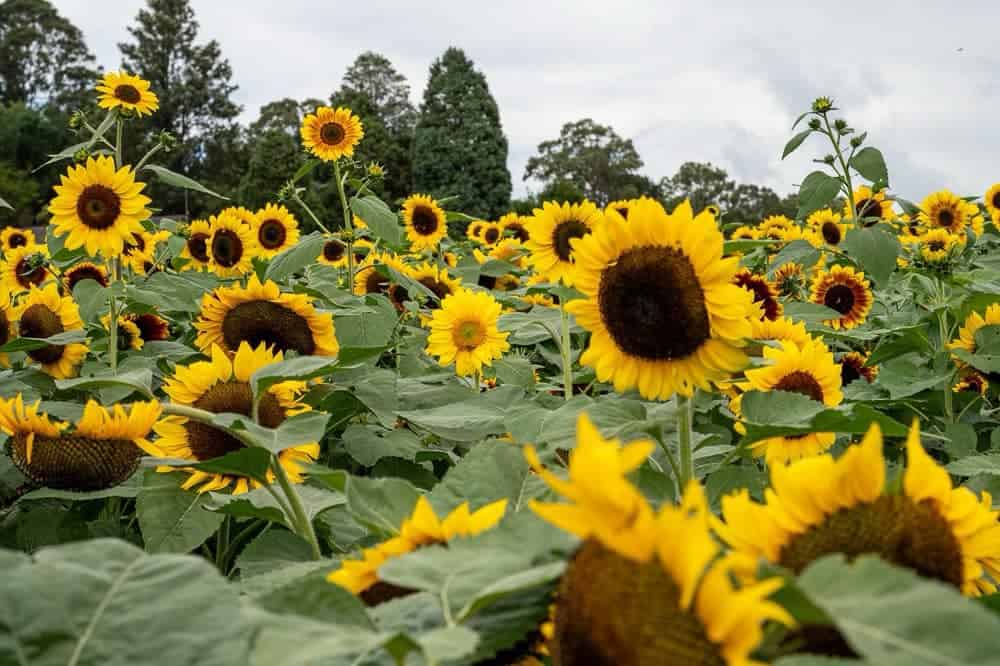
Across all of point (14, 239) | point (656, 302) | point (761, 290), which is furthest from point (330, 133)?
point (14, 239)

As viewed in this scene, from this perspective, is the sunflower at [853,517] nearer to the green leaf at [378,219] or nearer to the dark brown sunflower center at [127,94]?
the green leaf at [378,219]

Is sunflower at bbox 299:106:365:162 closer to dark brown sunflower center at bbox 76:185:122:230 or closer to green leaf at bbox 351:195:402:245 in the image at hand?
green leaf at bbox 351:195:402:245

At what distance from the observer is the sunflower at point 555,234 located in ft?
8.60

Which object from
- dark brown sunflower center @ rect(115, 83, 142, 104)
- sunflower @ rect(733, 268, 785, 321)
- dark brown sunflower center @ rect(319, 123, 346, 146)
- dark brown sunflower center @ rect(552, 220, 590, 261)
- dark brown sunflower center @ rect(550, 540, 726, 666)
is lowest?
dark brown sunflower center @ rect(550, 540, 726, 666)

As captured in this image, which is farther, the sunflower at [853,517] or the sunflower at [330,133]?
the sunflower at [330,133]

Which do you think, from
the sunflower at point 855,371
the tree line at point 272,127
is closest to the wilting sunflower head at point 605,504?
the sunflower at point 855,371

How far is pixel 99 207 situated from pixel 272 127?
52739mm

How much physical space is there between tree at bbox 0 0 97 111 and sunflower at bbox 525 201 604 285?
224ft

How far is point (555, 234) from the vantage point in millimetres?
2643

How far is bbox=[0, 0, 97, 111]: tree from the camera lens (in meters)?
63.6

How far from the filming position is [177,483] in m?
1.61

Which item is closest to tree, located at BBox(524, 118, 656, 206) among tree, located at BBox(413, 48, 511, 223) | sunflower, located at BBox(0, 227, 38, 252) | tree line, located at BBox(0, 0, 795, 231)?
tree line, located at BBox(0, 0, 795, 231)

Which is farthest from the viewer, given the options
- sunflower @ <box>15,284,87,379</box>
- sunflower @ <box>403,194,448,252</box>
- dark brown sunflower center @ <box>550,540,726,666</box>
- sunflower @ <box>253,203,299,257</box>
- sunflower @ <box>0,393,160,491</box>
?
sunflower @ <box>403,194,448,252</box>

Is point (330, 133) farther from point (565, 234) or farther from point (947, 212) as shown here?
point (947, 212)
